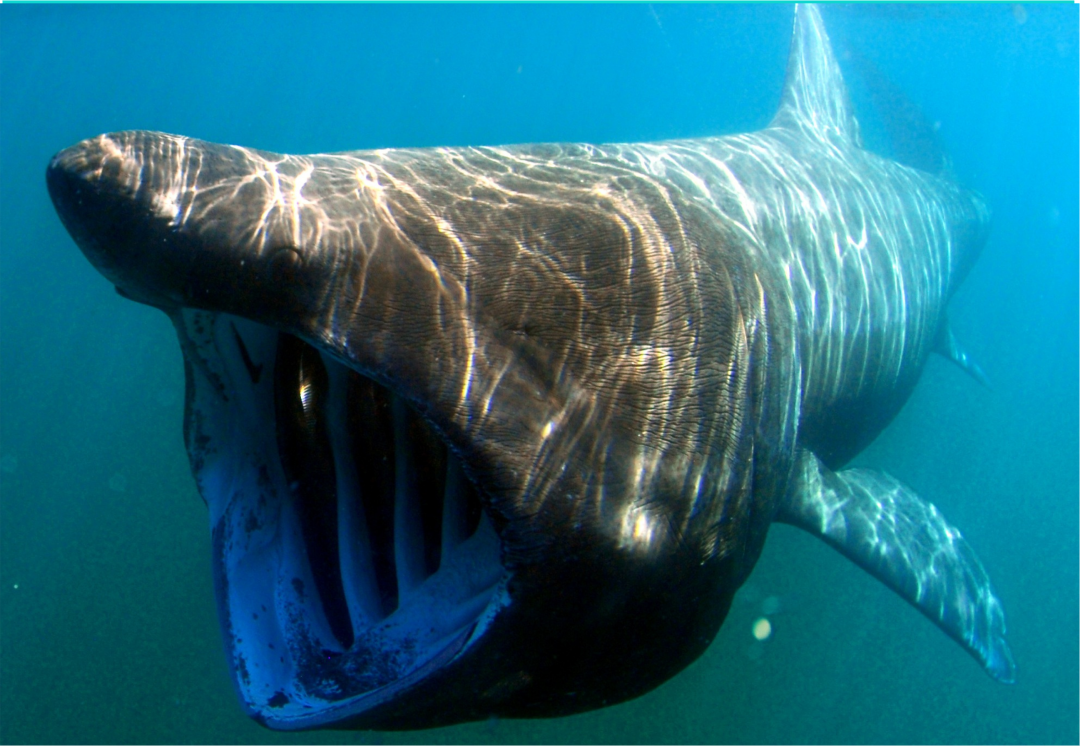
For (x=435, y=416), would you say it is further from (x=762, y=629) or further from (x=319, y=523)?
(x=762, y=629)

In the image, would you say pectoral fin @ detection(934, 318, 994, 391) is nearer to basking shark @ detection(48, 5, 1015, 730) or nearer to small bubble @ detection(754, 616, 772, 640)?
small bubble @ detection(754, 616, 772, 640)

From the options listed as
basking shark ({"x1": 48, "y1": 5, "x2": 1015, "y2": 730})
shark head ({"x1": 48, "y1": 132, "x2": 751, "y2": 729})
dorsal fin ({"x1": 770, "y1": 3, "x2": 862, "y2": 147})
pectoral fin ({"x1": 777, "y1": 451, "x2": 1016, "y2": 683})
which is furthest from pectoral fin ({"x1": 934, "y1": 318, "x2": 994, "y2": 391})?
shark head ({"x1": 48, "y1": 132, "x2": 751, "y2": 729})

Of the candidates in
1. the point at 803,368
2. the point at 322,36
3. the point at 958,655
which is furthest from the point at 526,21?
the point at 803,368

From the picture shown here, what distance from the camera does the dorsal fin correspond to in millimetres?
6211

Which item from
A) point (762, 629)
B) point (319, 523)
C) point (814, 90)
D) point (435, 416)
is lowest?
point (762, 629)

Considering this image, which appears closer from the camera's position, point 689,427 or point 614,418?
point 614,418

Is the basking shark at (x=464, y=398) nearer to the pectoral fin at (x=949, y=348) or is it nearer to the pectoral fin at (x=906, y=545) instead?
the pectoral fin at (x=906, y=545)

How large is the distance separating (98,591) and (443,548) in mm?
10194

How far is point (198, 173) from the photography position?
1.85 metres

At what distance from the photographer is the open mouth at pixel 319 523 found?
2.32 metres

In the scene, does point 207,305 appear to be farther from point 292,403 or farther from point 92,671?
point 92,671

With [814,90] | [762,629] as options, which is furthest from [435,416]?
[762,629]

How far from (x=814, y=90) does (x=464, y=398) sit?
21.2ft

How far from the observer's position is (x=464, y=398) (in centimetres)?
188
